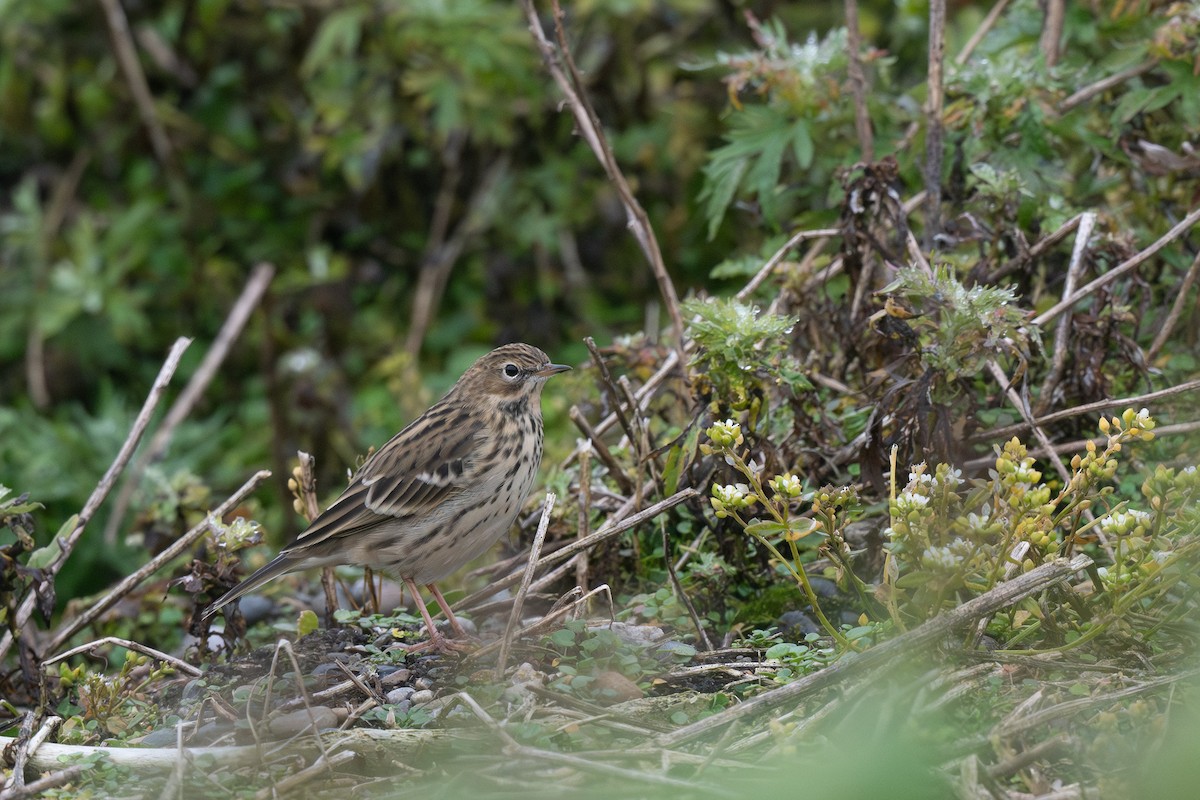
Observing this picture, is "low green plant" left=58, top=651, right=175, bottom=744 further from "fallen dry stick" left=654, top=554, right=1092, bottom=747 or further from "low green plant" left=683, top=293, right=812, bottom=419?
"low green plant" left=683, top=293, right=812, bottom=419

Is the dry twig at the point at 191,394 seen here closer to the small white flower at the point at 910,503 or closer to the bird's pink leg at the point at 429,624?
the bird's pink leg at the point at 429,624

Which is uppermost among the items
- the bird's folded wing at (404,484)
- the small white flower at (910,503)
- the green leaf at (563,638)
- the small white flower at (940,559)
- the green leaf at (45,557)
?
the small white flower at (910,503)

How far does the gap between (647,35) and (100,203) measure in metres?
3.91

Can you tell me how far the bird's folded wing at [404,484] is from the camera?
4.66 meters

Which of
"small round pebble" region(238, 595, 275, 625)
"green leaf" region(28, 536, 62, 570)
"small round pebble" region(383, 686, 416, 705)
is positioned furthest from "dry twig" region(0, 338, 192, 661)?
"small round pebble" region(383, 686, 416, 705)

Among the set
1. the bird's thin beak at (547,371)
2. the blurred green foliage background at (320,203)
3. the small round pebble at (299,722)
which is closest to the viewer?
the small round pebble at (299,722)

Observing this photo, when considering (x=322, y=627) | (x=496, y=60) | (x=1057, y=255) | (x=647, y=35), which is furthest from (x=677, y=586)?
(x=647, y=35)

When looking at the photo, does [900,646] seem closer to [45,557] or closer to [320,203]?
[45,557]

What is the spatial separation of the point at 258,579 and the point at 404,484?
2.00 ft

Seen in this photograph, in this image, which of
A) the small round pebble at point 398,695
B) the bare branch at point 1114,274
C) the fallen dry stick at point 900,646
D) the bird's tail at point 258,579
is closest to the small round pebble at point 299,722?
the small round pebble at point 398,695

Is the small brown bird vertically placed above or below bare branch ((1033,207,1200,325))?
below

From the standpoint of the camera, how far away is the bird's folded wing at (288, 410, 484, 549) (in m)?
4.66

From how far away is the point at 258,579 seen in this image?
4.45 meters

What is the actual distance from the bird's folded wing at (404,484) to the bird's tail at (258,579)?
55 millimetres
